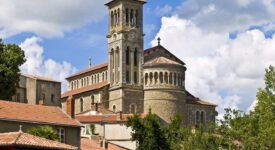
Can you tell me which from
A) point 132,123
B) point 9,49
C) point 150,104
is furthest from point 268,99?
point 150,104

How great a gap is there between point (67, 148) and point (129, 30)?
238 feet

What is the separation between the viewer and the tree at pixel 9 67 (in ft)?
212

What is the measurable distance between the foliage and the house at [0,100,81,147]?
1073cm

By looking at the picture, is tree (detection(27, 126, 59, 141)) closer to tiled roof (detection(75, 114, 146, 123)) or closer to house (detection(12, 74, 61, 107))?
tiled roof (detection(75, 114, 146, 123))

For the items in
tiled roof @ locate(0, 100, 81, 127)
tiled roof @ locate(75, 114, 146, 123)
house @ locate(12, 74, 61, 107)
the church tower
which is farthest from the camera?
the church tower

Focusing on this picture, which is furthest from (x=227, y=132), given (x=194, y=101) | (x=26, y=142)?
(x=194, y=101)

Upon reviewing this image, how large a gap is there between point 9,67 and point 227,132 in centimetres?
2455

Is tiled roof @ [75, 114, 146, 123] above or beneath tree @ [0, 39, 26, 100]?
beneath

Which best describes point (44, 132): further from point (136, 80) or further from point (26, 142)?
point (136, 80)

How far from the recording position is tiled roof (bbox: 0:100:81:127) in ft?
157

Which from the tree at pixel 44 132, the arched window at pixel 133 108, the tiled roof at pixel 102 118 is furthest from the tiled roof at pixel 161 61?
the tree at pixel 44 132

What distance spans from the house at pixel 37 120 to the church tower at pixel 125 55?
165 ft

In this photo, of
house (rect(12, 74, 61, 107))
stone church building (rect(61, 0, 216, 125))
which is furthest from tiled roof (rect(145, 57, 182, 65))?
house (rect(12, 74, 61, 107))

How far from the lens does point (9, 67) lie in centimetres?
6656
